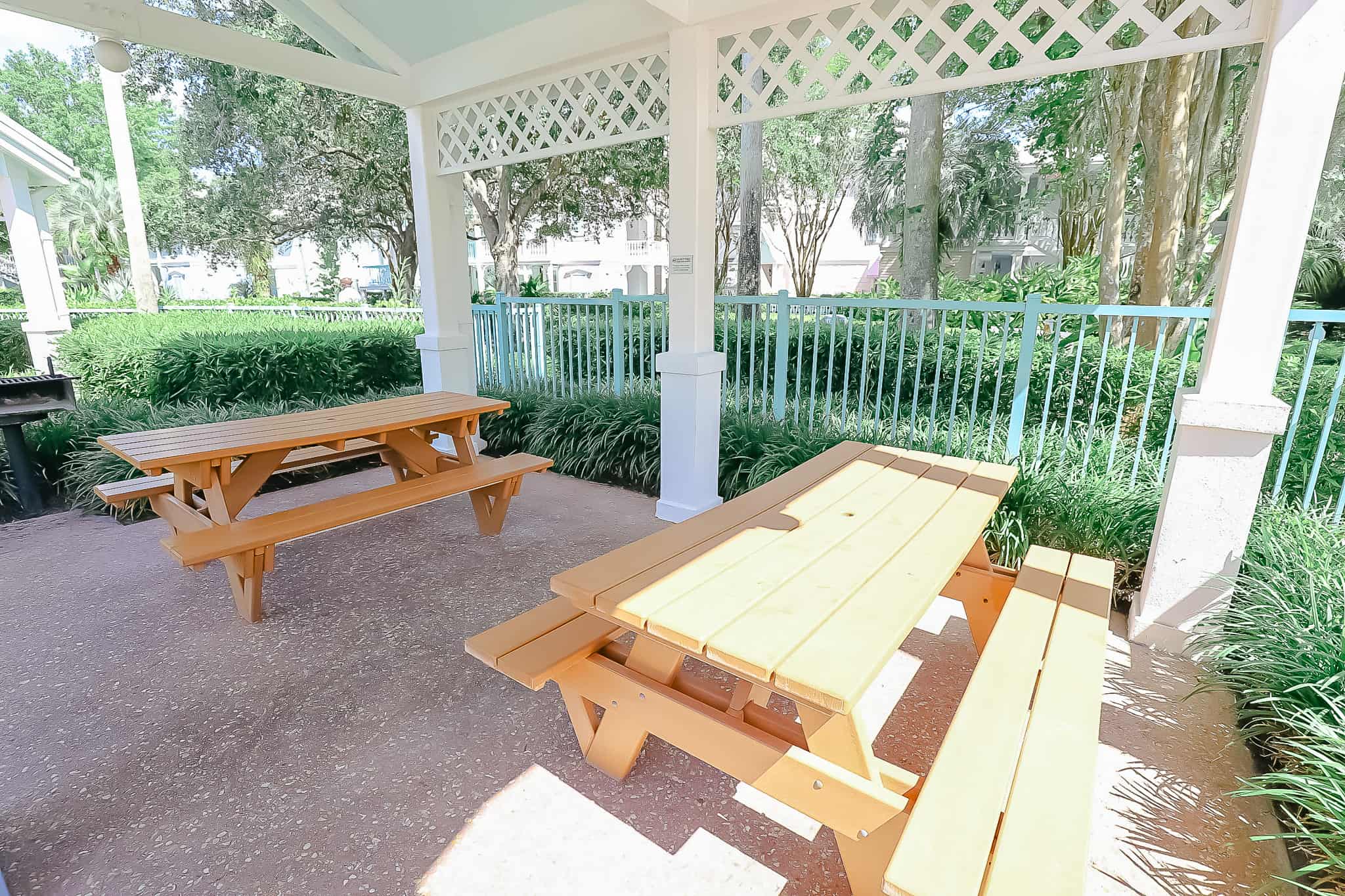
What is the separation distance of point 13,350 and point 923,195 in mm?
13091

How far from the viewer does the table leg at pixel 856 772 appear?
1344 millimetres

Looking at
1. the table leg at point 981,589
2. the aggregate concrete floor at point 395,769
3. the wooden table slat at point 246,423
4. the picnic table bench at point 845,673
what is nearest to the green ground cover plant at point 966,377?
the table leg at point 981,589

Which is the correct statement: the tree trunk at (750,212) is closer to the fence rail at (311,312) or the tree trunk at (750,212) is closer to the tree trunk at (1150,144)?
the tree trunk at (1150,144)

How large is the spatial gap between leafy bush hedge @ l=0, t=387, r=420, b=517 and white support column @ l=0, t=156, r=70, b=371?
4.32 meters

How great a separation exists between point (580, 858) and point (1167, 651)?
2467 millimetres

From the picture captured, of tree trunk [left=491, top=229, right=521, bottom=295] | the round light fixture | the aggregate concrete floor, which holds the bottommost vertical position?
the aggregate concrete floor

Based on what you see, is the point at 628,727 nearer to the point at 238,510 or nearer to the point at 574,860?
the point at 574,860

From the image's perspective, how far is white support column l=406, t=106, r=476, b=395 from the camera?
5027mm

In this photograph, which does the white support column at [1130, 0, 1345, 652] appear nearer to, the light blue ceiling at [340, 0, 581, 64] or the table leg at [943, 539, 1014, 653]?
the table leg at [943, 539, 1014, 653]

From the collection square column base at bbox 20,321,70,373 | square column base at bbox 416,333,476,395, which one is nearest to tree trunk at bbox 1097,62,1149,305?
square column base at bbox 416,333,476,395

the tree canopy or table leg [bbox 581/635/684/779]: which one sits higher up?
the tree canopy

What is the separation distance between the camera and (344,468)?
5195mm

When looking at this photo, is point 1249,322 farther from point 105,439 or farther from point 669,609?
A: point 105,439

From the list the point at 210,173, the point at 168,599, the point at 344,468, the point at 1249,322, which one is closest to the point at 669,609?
the point at 1249,322
